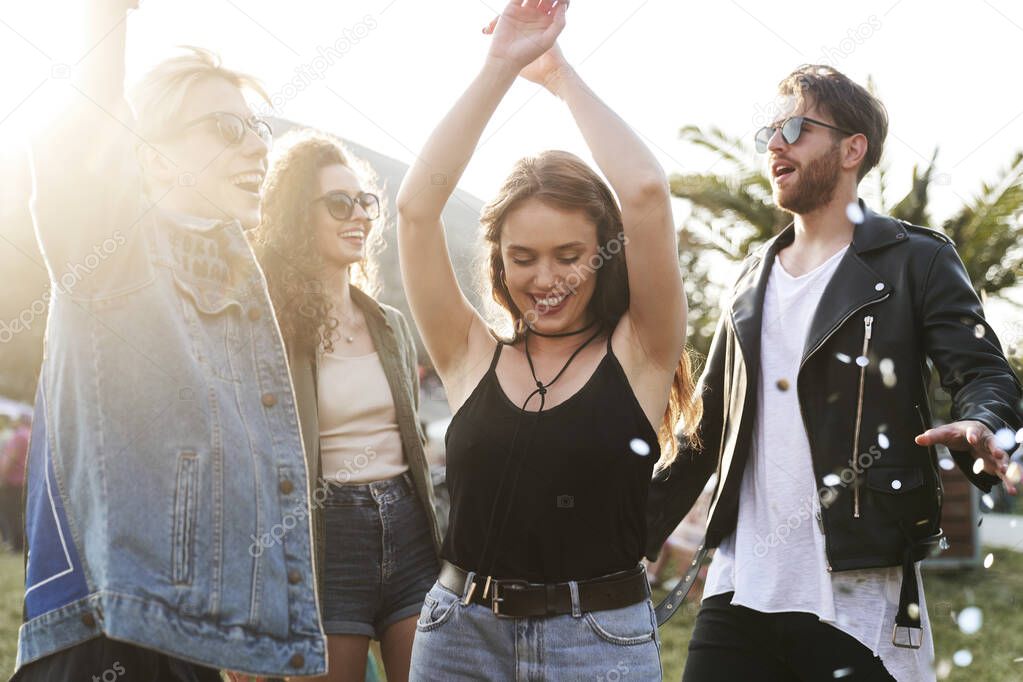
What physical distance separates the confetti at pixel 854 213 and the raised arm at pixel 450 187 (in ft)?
3.84

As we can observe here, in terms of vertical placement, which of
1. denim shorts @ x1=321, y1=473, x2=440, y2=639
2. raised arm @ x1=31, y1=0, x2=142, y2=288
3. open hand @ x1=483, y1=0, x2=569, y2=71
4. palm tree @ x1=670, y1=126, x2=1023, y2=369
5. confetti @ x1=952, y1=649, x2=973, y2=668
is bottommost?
confetti @ x1=952, y1=649, x2=973, y2=668

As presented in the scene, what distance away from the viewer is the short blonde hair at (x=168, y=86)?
224 centimetres

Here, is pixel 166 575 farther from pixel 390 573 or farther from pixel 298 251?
pixel 298 251

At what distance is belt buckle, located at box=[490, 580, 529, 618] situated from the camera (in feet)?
6.48

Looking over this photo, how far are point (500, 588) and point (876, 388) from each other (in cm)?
111

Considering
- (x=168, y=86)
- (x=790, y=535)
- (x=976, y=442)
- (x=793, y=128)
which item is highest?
(x=793, y=128)

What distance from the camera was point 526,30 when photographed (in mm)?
2029

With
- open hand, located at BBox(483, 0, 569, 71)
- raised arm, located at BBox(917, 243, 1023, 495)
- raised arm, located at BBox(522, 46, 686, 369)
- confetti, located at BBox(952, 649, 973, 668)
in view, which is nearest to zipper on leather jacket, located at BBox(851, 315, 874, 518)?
raised arm, located at BBox(917, 243, 1023, 495)

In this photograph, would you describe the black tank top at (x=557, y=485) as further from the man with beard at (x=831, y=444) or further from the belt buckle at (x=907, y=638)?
the belt buckle at (x=907, y=638)

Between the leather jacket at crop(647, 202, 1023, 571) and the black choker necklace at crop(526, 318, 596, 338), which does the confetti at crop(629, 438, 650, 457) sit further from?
the leather jacket at crop(647, 202, 1023, 571)

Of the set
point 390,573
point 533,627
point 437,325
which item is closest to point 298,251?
point 390,573

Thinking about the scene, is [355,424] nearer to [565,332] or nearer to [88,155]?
[565,332]

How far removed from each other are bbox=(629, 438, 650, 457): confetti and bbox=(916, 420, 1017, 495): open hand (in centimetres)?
52

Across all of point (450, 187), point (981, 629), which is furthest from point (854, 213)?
point (981, 629)
